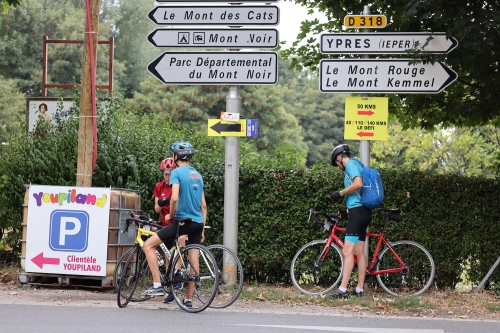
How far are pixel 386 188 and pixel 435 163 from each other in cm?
2917

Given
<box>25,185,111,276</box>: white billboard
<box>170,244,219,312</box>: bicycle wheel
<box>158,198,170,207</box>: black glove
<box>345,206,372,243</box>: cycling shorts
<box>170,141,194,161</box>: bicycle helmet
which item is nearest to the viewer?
<box>170,244,219,312</box>: bicycle wheel

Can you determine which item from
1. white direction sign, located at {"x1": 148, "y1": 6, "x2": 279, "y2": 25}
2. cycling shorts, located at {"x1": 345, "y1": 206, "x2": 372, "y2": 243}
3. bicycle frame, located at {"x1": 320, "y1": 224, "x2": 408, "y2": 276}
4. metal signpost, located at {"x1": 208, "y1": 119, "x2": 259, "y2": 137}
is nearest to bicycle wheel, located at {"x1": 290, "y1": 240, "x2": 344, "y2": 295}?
bicycle frame, located at {"x1": 320, "y1": 224, "x2": 408, "y2": 276}

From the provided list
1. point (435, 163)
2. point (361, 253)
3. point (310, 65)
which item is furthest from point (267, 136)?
point (361, 253)

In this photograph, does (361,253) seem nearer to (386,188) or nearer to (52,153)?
(386,188)

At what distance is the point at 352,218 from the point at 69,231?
3638 millimetres

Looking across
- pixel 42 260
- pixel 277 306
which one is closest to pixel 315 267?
pixel 277 306

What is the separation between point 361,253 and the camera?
11000 mm

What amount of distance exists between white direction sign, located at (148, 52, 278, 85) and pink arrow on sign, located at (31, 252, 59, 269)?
283 cm

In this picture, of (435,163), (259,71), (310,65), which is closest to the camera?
(259,71)

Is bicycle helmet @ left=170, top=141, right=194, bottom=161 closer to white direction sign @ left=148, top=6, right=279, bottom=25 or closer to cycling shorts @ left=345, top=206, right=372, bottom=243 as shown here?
cycling shorts @ left=345, top=206, right=372, bottom=243

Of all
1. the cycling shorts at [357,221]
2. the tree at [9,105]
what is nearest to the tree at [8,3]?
the cycling shorts at [357,221]

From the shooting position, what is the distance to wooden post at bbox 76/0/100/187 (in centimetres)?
1167

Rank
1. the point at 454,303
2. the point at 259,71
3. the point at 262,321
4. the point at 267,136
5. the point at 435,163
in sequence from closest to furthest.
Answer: the point at 262,321
the point at 454,303
the point at 259,71
the point at 435,163
the point at 267,136

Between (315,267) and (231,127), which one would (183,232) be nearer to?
(231,127)
